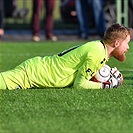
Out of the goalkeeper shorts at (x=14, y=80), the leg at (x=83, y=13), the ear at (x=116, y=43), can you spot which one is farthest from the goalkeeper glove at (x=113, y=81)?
the leg at (x=83, y=13)

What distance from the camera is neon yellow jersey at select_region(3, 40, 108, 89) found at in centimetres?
738

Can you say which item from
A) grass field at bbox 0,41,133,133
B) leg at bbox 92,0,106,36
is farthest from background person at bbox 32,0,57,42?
grass field at bbox 0,41,133,133

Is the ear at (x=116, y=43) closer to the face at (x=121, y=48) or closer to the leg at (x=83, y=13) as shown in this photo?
the face at (x=121, y=48)

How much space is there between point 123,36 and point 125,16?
9.33m

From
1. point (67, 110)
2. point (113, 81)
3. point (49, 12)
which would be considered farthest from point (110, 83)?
point (49, 12)

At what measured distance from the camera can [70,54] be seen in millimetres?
7508

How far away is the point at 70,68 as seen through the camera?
749 centimetres

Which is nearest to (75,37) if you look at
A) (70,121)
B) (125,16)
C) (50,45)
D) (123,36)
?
(125,16)

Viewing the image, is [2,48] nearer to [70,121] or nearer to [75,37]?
[75,37]

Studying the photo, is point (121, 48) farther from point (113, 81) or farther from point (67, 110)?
point (67, 110)

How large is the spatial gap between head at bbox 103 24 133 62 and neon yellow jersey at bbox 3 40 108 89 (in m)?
0.10

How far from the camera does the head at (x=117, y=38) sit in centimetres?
748

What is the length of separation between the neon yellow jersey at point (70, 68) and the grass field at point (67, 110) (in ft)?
0.41

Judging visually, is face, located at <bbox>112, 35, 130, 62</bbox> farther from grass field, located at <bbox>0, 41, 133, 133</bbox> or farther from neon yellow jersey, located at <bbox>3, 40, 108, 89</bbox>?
grass field, located at <bbox>0, 41, 133, 133</bbox>
